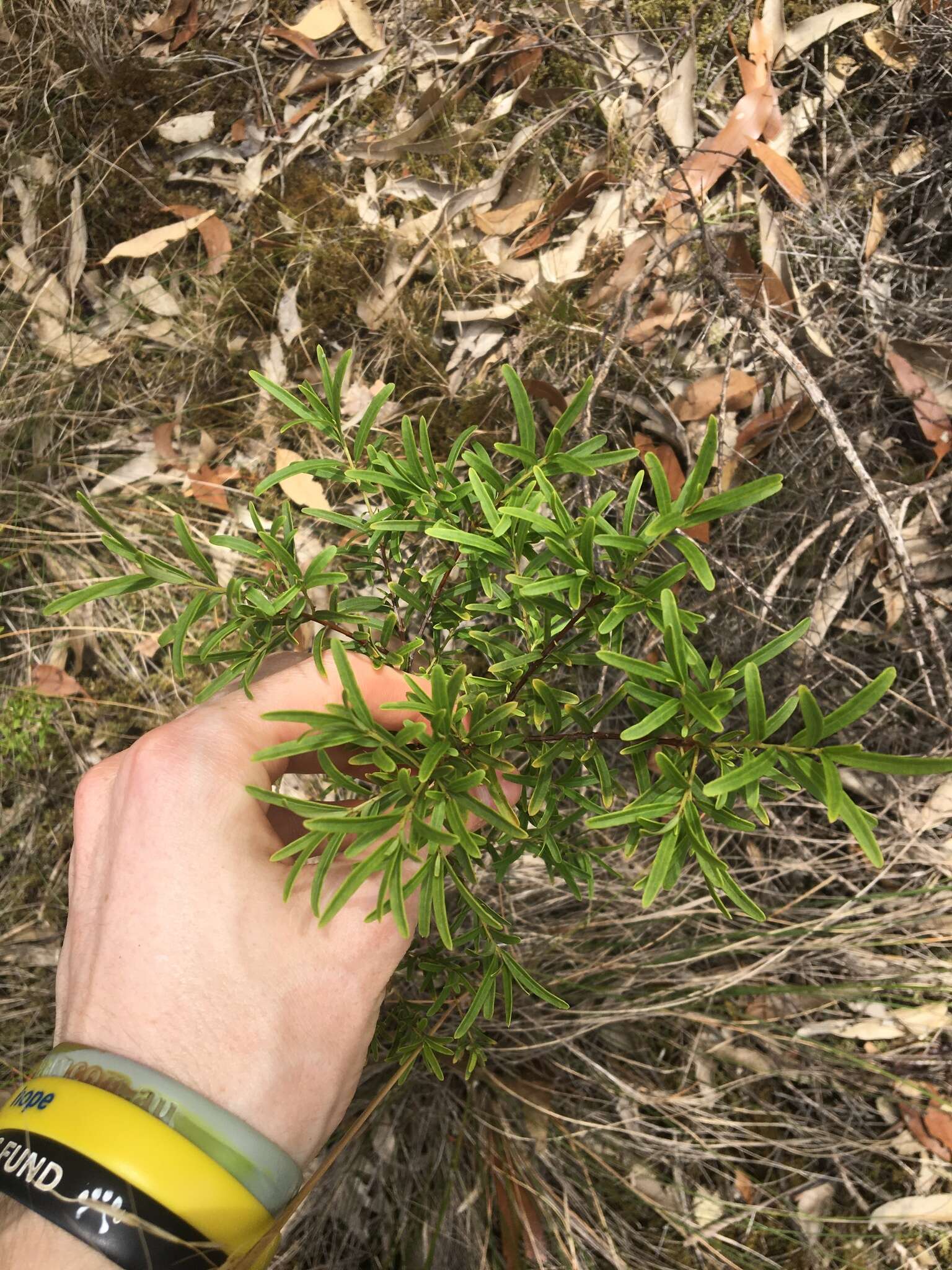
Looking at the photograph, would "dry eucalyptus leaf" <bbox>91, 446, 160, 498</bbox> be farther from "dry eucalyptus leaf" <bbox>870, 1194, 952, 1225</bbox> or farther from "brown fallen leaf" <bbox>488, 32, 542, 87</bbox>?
"dry eucalyptus leaf" <bbox>870, 1194, 952, 1225</bbox>

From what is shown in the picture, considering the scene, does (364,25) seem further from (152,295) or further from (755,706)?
(755,706)

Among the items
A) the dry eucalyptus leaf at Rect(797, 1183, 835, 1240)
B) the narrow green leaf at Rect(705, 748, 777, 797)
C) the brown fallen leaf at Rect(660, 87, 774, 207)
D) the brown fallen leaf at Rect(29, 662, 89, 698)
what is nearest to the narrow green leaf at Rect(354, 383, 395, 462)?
the narrow green leaf at Rect(705, 748, 777, 797)

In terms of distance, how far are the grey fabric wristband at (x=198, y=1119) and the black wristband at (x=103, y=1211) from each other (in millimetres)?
94

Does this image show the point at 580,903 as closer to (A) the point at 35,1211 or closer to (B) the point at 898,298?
(A) the point at 35,1211

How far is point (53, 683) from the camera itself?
10.6ft

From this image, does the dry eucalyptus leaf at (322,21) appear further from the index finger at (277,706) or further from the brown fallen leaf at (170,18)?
the index finger at (277,706)

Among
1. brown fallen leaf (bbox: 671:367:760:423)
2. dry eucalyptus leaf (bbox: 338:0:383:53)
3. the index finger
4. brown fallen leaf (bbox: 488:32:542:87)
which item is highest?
dry eucalyptus leaf (bbox: 338:0:383:53)

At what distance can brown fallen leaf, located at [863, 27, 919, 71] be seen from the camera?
2.97 metres

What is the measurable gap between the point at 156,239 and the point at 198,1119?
3.22 m

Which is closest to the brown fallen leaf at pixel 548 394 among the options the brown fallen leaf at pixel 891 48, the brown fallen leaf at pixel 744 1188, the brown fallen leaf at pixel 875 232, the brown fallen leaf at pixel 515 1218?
the brown fallen leaf at pixel 875 232

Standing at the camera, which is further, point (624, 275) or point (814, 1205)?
point (624, 275)

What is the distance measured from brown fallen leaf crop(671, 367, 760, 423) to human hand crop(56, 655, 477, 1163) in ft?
5.85

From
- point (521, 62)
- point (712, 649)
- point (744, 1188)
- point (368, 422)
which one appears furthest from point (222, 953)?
point (521, 62)

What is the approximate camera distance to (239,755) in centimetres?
160
